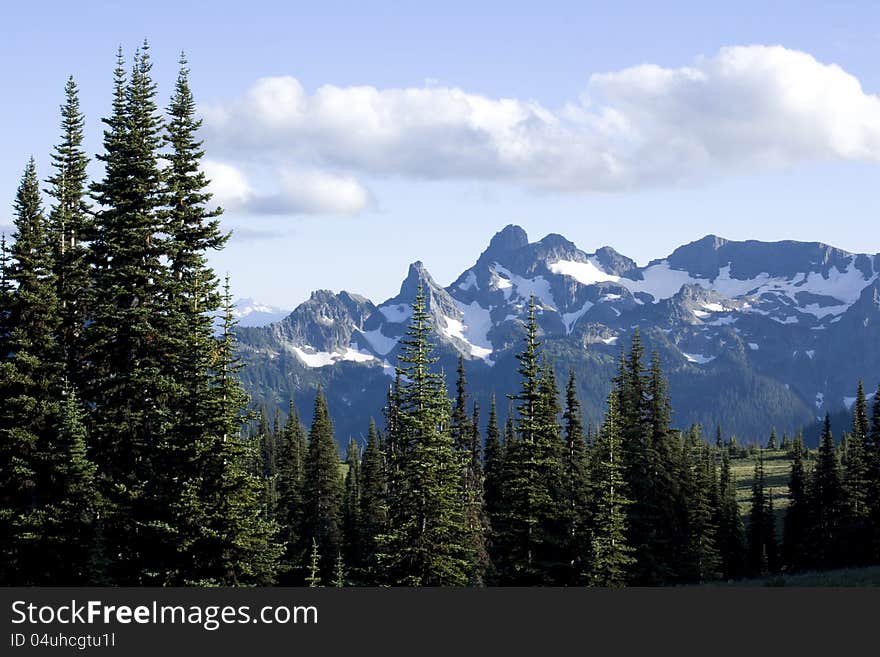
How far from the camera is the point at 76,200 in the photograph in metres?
44.8

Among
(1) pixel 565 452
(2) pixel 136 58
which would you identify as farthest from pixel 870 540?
(2) pixel 136 58

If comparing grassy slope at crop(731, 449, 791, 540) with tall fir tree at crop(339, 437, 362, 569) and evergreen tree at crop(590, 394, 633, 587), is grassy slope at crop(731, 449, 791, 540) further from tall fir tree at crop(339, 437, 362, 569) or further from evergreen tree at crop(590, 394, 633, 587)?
evergreen tree at crop(590, 394, 633, 587)

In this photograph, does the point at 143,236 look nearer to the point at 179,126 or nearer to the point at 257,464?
the point at 179,126

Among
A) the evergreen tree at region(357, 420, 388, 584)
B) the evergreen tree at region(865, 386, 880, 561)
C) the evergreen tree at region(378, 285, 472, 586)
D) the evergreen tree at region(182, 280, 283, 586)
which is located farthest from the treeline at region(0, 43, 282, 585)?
the evergreen tree at region(865, 386, 880, 561)

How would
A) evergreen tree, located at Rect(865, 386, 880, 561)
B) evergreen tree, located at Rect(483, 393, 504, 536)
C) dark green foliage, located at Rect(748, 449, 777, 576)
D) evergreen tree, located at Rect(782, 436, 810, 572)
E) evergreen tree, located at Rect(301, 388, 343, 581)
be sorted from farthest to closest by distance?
1. dark green foliage, located at Rect(748, 449, 777, 576)
2. evergreen tree, located at Rect(301, 388, 343, 581)
3. evergreen tree, located at Rect(782, 436, 810, 572)
4. evergreen tree, located at Rect(483, 393, 504, 536)
5. evergreen tree, located at Rect(865, 386, 880, 561)

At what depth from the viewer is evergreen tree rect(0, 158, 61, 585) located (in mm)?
36375

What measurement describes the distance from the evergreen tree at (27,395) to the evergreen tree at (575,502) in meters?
23.7

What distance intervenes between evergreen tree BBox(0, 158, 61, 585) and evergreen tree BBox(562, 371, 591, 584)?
23734 mm

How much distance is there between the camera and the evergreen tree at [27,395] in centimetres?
3638

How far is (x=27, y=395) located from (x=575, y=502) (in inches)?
1119

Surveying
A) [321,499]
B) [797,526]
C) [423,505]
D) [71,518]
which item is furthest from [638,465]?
[71,518]

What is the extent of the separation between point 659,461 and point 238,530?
33377mm

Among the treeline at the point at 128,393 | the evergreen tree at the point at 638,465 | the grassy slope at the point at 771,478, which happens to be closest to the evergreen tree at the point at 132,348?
the treeline at the point at 128,393

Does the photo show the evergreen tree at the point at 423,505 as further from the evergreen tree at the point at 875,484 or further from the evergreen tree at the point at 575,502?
the evergreen tree at the point at 875,484
